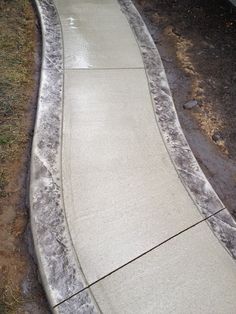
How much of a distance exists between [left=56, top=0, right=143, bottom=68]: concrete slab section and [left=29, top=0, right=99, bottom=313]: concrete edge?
0.40 m

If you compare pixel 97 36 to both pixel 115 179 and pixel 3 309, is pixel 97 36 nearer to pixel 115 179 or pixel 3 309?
pixel 115 179

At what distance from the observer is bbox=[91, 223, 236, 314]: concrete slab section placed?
245 centimetres

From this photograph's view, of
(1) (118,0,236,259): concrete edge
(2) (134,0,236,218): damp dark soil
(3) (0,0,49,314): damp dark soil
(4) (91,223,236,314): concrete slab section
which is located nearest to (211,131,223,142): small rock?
(2) (134,0,236,218): damp dark soil

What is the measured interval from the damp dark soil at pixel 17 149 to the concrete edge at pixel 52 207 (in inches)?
4.2

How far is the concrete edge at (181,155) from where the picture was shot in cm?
299

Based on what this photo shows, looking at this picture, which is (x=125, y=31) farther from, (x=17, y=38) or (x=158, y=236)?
(x=158, y=236)

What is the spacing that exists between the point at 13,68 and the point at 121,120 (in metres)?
1.55

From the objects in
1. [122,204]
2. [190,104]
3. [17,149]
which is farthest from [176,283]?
[190,104]

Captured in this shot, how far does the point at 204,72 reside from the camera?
15.6 ft

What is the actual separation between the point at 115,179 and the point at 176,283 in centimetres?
104

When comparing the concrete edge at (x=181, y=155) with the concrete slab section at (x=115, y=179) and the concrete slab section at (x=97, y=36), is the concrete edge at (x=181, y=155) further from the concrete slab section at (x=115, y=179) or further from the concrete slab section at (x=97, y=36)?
the concrete slab section at (x=97, y=36)

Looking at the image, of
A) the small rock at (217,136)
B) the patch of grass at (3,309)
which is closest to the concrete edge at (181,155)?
the small rock at (217,136)

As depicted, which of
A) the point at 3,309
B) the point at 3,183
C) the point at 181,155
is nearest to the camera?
the point at 3,309

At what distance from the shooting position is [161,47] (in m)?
5.14
